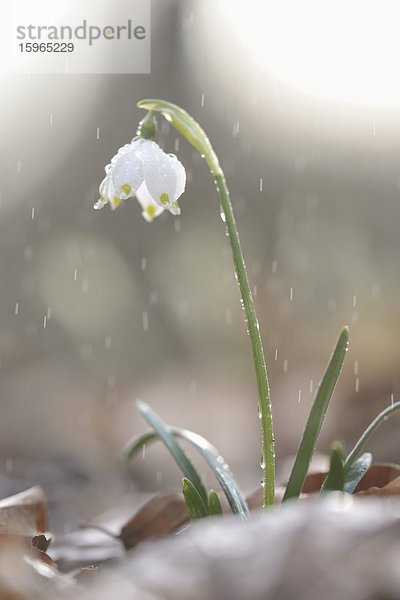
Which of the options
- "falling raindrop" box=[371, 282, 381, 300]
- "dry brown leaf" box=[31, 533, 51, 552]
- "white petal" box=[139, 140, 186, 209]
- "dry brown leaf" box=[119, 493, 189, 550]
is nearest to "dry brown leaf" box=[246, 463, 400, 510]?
"dry brown leaf" box=[119, 493, 189, 550]

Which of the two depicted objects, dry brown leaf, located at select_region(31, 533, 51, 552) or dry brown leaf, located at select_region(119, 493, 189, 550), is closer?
dry brown leaf, located at select_region(31, 533, 51, 552)

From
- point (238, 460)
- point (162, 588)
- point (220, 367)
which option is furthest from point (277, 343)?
point (162, 588)

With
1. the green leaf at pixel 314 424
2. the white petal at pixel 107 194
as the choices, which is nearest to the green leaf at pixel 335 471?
the green leaf at pixel 314 424

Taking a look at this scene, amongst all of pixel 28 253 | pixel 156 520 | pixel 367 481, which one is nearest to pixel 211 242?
pixel 28 253

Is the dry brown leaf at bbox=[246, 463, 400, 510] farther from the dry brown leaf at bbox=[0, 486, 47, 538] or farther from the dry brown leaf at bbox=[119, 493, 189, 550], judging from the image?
the dry brown leaf at bbox=[0, 486, 47, 538]

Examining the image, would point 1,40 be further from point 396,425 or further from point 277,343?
point 277,343

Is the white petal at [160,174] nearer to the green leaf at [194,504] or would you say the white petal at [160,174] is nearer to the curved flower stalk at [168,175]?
the curved flower stalk at [168,175]
